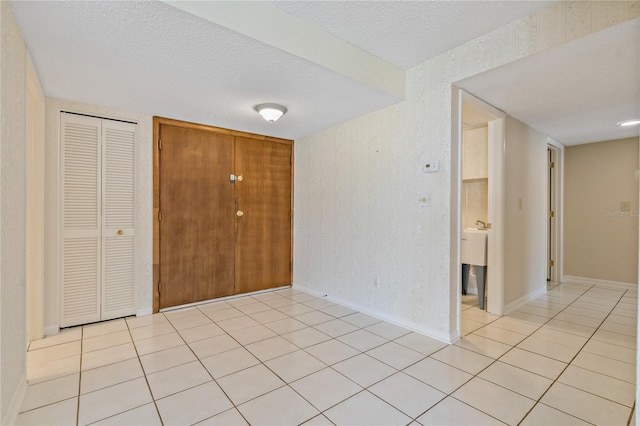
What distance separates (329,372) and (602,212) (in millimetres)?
4920

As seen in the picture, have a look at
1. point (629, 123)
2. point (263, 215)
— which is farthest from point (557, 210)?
point (263, 215)

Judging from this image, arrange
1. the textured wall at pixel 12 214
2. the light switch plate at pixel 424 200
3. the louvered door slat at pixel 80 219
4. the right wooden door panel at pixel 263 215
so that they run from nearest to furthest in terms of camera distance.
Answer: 1. the textured wall at pixel 12 214
2. the light switch plate at pixel 424 200
3. the louvered door slat at pixel 80 219
4. the right wooden door panel at pixel 263 215

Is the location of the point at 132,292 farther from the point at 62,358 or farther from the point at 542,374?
the point at 542,374

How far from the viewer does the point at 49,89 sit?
8.54 feet

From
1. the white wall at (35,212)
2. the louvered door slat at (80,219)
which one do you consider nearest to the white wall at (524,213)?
the louvered door slat at (80,219)

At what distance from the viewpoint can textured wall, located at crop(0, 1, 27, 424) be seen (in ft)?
4.79

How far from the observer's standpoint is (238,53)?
207 centimetres

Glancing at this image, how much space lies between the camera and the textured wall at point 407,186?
6.74ft

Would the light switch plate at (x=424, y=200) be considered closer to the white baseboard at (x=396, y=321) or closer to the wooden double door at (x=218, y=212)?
the white baseboard at (x=396, y=321)

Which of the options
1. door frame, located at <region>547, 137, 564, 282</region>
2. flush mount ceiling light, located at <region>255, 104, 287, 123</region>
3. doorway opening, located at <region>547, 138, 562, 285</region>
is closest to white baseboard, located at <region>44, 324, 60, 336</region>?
flush mount ceiling light, located at <region>255, 104, 287, 123</region>

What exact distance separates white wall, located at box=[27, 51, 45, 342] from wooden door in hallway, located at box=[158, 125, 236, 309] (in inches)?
38.2

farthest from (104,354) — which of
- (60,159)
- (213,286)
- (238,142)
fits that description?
(238,142)

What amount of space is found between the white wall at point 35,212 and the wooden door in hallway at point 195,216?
97cm

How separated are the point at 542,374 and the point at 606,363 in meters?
0.60
